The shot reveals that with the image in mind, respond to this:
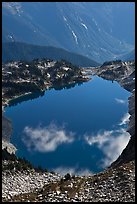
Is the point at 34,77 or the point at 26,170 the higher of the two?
the point at 34,77

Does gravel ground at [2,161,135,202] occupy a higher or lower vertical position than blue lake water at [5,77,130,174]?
lower

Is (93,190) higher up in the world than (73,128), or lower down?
lower down

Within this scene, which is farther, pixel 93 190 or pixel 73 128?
pixel 73 128

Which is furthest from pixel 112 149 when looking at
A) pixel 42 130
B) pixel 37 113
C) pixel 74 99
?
pixel 74 99

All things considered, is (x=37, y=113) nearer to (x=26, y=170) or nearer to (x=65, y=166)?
(x=65, y=166)

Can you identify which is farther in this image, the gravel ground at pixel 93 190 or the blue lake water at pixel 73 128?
the blue lake water at pixel 73 128

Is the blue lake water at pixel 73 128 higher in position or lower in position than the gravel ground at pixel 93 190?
higher

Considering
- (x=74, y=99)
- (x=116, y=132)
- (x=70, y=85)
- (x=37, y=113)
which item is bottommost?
(x=116, y=132)

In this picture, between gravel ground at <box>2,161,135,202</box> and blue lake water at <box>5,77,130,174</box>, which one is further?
blue lake water at <box>5,77,130,174</box>
